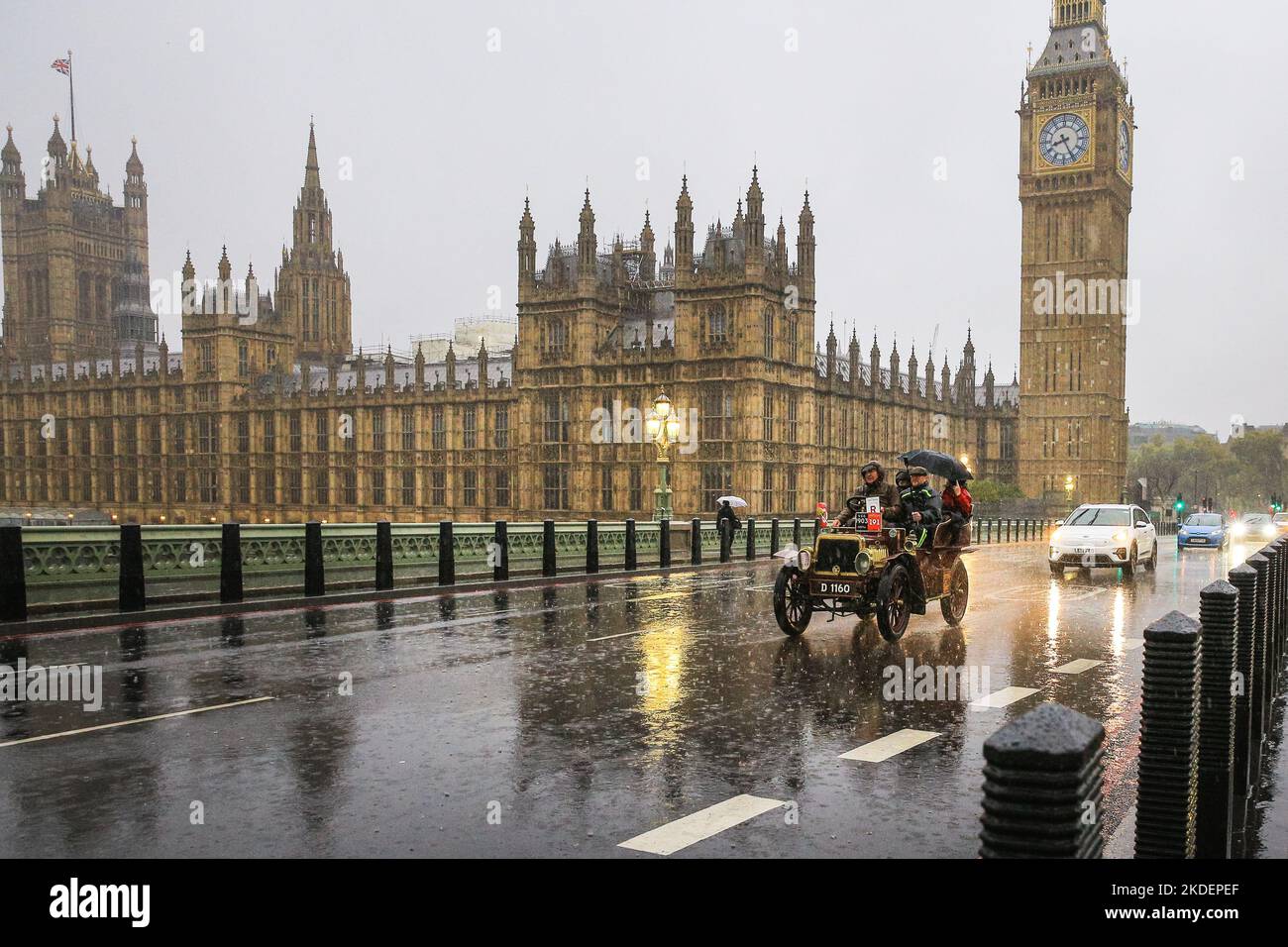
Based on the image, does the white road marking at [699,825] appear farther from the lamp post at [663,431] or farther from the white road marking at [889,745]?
the lamp post at [663,431]

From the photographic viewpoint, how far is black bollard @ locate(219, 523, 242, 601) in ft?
54.3

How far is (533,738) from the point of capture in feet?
27.0

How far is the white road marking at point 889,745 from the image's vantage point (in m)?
7.86

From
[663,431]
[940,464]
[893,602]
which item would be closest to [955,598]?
[940,464]

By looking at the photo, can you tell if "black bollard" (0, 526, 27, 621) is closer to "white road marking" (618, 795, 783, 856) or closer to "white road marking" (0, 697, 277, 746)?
"white road marking" (0, 697, 277, 746)

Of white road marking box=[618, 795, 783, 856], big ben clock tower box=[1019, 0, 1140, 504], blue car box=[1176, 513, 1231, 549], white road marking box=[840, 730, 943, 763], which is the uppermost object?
big ben clock tower box=[1019, 0, 1140, 504]

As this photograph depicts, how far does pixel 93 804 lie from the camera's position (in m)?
6.41

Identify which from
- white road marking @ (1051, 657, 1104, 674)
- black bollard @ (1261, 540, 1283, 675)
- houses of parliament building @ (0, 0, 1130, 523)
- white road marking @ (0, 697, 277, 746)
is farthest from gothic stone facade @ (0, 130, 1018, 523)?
white road marking @ (0, 697, 277, 746)

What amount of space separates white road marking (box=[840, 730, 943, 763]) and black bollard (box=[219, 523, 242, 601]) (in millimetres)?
11382

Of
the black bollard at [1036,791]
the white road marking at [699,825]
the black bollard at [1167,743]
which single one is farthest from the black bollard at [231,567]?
the black bollard at [1036,791]

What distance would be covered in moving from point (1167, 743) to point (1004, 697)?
505 centimetres

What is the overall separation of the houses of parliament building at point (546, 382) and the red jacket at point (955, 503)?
123ft
